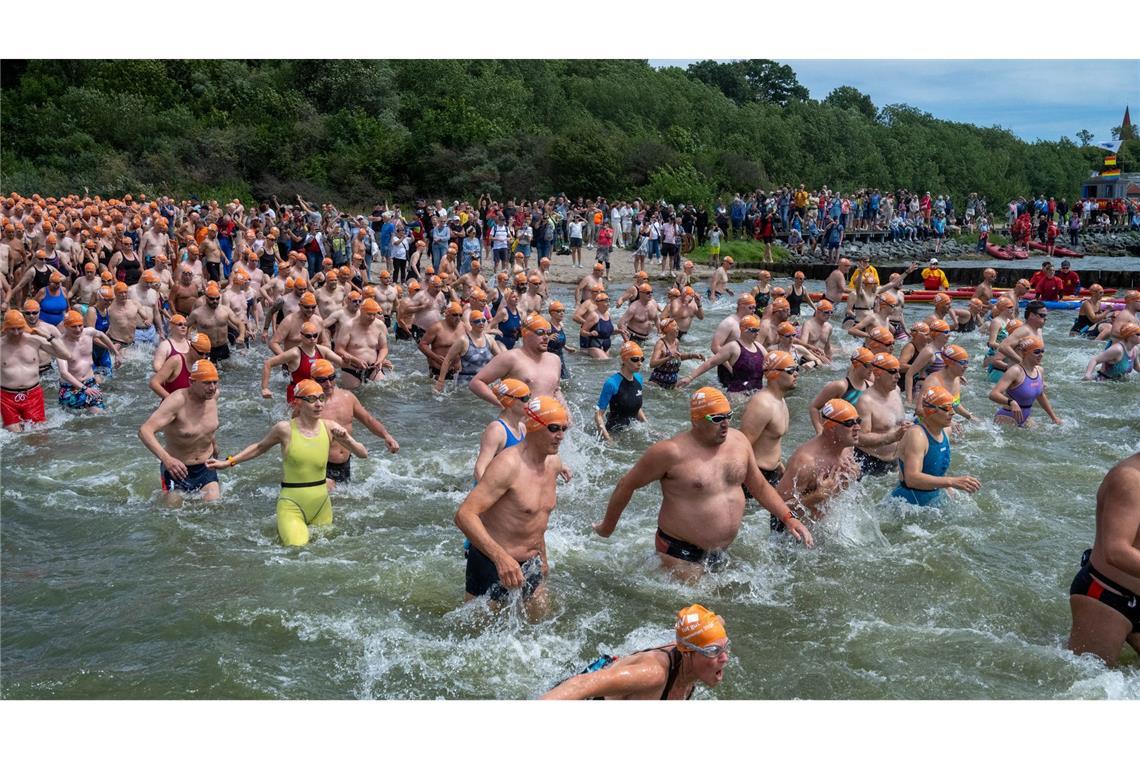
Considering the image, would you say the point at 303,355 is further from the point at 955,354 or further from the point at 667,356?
the point at 955,354

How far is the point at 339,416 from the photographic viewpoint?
889 centimetres

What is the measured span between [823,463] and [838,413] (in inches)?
14.5

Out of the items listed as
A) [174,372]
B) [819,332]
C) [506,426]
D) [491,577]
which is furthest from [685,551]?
[819,332]

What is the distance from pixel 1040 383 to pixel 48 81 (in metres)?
46.4

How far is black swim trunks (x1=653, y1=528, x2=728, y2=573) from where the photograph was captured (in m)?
6.78

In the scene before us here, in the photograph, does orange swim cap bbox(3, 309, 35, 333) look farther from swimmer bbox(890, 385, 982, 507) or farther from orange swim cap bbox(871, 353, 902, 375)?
swimmer bbox(890, 385, 982, 507)

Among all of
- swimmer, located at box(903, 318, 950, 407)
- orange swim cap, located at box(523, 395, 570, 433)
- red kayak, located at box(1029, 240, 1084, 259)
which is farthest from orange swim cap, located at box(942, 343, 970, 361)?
red kayak, located at box(1029, 240, 1084, 259)

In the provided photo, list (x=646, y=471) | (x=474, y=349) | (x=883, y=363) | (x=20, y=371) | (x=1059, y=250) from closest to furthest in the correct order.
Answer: (x=646, y=471) → (x=883, y=363) → (x=20, y=371) → (x=474, y=349) → (x=1059, y=250)

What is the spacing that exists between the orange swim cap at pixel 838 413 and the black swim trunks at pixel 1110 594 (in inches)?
77.1

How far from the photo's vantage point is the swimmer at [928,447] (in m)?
7.78

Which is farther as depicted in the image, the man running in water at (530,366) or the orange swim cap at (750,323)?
the orange swim cap at (750,323)

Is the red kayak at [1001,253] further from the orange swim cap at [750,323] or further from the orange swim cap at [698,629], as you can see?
the orange swim cap at [698,629]

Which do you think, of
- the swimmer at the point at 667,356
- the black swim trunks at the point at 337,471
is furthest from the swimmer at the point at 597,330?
the black swim trunks at the point at 337,471

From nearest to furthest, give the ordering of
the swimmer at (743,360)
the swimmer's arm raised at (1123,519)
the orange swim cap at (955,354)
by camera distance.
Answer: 1. the swimmer's arm raised at (1123,519)
2. the orange swim cap at (955,354)
3. the swimmer at (743,360)
